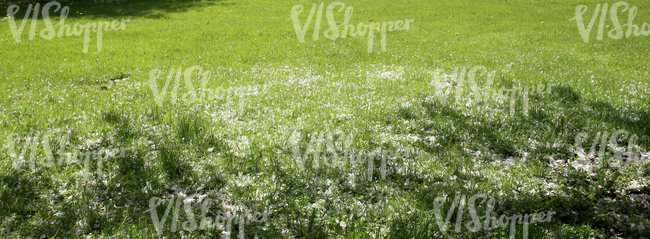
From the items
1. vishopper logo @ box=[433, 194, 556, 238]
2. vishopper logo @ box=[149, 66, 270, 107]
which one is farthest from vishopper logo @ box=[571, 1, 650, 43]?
vishopper logo @ box=[433, 194, 556, 238]

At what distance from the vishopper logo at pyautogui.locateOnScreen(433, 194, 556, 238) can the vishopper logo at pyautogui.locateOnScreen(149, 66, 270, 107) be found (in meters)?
4.45

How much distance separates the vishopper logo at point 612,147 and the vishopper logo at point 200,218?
418cm

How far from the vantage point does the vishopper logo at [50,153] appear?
4.43 metres

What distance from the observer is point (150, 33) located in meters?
14.9

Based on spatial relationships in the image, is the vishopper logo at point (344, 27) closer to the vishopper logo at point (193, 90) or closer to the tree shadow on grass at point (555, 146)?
the vishopper logo at point (193, 90)

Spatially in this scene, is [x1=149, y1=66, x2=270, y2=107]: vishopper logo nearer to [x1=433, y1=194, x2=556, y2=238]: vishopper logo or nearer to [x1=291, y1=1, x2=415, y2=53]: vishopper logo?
[x1=433, y1=194, x2=556, y2=238]: vishopper logo

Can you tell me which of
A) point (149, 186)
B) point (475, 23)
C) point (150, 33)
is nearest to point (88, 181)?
point (149, 186)

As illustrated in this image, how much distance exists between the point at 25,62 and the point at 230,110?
297 inches

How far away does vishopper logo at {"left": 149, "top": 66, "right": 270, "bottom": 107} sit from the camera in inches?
280

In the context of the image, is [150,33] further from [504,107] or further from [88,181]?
[504,107]

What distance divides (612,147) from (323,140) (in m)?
3.90

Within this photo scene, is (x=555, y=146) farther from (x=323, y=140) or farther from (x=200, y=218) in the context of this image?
(x=200, y=218)

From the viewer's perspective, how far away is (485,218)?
3.54m

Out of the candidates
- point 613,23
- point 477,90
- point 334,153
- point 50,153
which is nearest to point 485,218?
point 334,153
